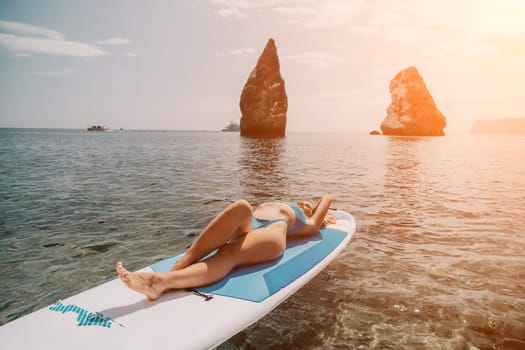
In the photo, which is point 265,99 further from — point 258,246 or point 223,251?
point 223,251

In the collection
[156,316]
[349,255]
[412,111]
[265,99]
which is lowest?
[349,255]

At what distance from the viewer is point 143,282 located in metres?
3.63

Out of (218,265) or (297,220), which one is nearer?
(218,265)

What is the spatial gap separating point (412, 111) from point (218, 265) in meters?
151

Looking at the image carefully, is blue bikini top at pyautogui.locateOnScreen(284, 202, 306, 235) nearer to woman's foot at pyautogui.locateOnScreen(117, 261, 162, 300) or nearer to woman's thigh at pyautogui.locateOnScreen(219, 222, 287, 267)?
woman's thigh at pyautogui.locateOnScreen(219, 222, 287, 267)

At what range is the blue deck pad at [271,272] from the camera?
399cm

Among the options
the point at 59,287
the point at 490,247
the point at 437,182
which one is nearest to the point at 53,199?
the point at 59,287

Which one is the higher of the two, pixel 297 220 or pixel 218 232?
pixel 218 232

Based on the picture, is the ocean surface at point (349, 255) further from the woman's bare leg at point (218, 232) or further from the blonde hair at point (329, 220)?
the woman's bare leg at point (218, 232)

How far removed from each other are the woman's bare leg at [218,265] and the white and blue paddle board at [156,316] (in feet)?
0.35

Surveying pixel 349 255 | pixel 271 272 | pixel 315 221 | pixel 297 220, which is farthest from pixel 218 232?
pixel 349 255

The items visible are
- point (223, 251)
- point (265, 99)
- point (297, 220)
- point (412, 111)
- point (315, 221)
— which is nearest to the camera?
point (223, 251)

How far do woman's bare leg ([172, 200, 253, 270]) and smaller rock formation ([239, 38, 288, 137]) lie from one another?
100m

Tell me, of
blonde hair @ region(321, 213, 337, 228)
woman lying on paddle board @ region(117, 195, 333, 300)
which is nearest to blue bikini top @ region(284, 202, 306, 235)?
woman lying on paddle board @ region(117, 195, 333, 300)
